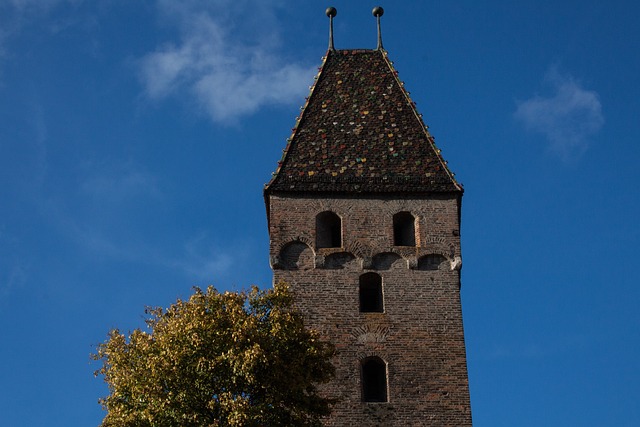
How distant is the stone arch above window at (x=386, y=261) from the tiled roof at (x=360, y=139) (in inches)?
84.3

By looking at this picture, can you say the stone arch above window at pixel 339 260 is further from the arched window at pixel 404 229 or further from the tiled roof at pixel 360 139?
the tiled roof at pixel 360 139

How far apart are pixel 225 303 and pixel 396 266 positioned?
24.3 feet

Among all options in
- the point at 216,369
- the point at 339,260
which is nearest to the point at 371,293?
the point at 339,260

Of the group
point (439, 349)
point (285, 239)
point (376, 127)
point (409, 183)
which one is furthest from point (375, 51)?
point (439, 349)

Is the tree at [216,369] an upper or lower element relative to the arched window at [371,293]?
lower

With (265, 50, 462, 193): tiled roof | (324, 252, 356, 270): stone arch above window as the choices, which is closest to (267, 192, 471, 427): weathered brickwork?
(324, 252, 356, 270): stone arch above window

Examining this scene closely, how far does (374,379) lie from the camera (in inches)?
1143

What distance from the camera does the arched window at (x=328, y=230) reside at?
31.1 m

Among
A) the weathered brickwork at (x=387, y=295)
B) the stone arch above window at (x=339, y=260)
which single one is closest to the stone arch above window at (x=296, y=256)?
the weathered brickwork at (x=387, y=295)

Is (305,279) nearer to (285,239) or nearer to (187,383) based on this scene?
(285,239)

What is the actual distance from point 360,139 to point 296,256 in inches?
194

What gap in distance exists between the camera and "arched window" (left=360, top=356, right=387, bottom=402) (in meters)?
28.6

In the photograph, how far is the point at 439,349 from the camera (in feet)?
95.2

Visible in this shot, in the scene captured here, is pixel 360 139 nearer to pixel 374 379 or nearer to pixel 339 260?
pixel 339 260
